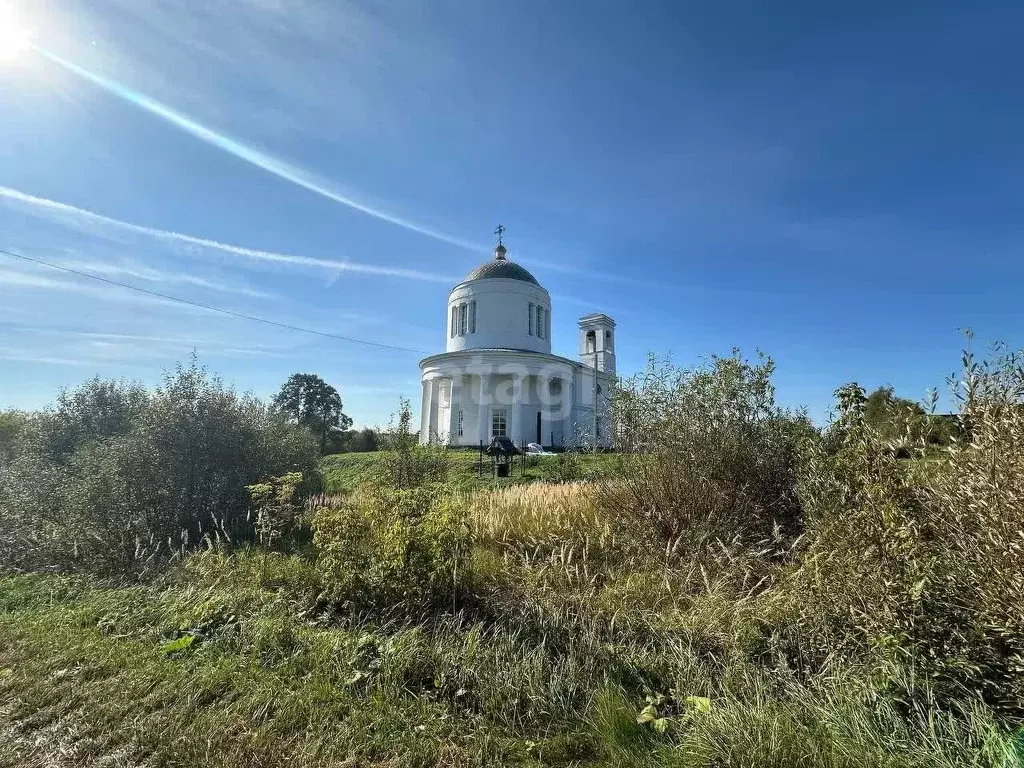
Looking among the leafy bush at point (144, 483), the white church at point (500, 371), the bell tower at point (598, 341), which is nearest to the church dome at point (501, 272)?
the white church at point (500, 371)

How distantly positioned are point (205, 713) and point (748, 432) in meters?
6.33

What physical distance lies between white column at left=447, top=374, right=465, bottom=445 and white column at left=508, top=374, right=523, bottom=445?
9.58 ft

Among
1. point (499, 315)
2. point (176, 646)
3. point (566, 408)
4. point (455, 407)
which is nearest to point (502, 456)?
point (455, 407)

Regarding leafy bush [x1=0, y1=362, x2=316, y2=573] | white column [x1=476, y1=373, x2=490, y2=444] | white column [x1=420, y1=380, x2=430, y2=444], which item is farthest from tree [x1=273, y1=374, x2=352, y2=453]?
leafy bush [x1=0, y1=362, x2=316, y2=573]

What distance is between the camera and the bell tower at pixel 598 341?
3556cm

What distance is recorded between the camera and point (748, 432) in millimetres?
6863

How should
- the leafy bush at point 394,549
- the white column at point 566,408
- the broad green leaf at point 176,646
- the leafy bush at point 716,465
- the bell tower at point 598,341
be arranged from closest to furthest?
the broad green leaf at point 176,646, the leafy bush at point 394,549, the leafy bush at point 716,465, the white column at point 566,408, the bell tower at point 598,341

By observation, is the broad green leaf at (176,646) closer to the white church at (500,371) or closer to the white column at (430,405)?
the white church at (500,371)

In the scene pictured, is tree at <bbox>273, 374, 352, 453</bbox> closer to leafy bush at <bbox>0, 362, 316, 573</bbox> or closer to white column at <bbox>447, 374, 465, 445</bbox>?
white column at <bbox>447, 374, 465, 445</bbox>

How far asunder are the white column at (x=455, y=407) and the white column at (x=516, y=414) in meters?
2.92

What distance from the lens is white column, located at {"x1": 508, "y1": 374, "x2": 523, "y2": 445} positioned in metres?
28.1

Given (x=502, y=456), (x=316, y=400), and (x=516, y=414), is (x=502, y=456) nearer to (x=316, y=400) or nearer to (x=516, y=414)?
(x=516, y=414)

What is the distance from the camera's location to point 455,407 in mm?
29453

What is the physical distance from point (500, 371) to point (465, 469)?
10633 millimetres
